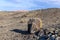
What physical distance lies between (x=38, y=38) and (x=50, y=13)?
40.9 ft

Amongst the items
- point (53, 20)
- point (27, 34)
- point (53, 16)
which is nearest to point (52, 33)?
point (27, 34)

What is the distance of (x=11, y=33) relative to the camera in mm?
27125

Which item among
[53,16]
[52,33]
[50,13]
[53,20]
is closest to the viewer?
[52,33]

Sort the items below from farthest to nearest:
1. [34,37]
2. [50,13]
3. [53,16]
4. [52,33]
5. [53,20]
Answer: [50,13]
[53,16]
[53,20]
[34,37]
[52,33]

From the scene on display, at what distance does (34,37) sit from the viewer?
2467 cm

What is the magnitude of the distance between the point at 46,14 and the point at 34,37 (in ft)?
37.9

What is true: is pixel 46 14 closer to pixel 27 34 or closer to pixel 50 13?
pixel 50 13

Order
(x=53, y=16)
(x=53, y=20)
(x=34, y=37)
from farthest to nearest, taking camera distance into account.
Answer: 1. (x=53, y=16)
2. (x=53, y=20)
3. (x=34, y=37)

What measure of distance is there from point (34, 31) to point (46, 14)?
9.81 meters

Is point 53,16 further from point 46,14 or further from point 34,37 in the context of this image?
point 34,37

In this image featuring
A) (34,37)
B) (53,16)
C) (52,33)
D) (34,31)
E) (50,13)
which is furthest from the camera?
(50,13)

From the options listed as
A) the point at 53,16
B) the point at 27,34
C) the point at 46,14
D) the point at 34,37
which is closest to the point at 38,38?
the point at 34,37

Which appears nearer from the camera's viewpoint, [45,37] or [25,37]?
[45,37]

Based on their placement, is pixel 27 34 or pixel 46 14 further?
pixel 46 14
